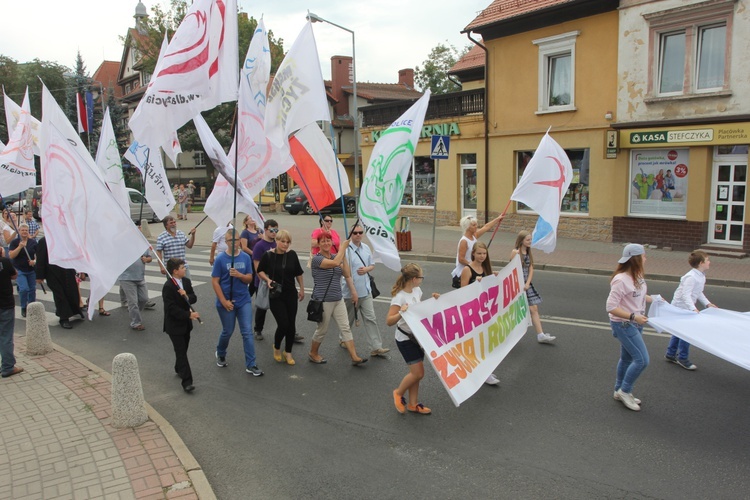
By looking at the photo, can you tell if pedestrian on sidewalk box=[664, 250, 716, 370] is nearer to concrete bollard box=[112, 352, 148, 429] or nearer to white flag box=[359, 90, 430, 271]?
white flag box=[359, 90, 430, 271]

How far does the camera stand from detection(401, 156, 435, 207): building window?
922 inches

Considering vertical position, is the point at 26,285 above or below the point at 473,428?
above

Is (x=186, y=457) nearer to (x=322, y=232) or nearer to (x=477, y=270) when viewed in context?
(x=322, y=232)

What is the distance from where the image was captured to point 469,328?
604 centimetres

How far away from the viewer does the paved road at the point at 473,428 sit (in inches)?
178

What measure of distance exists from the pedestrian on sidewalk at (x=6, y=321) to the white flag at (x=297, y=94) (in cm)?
363

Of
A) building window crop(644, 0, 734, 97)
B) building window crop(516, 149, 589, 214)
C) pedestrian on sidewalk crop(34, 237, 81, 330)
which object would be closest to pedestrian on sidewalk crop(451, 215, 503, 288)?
pedestrian on sidewalk crop(34, 237, 81, 330)

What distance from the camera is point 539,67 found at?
1852 centimetres

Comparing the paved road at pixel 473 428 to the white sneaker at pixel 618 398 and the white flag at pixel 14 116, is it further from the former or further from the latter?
the white flag at pixel 14 116

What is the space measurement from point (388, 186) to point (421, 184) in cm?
1722

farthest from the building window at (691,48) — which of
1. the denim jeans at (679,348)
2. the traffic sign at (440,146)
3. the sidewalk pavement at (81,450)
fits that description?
the sidewalk pavement at (81,450)

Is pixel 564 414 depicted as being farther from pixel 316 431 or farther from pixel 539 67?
pixel 539 67

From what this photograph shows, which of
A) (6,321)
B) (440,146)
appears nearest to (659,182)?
(440,146)

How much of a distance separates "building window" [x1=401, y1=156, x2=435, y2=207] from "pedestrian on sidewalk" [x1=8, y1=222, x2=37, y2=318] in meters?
15.6
